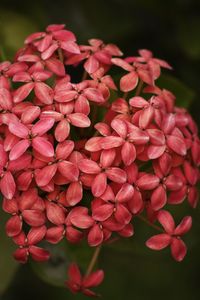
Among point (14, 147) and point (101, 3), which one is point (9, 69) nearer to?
point (14, 147)

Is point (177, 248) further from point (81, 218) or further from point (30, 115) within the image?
point (30, 115)

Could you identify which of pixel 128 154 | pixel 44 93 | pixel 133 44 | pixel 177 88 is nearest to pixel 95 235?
pixel 128 154

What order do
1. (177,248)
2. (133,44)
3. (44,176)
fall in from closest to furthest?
1. (44,176)
2. (177,248)
3. (133,44)

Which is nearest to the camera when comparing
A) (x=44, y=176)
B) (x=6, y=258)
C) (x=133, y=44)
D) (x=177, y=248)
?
(x=44, y=176)

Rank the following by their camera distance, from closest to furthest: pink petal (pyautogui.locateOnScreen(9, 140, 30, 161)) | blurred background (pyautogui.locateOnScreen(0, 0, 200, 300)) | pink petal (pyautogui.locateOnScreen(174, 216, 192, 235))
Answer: pink petal (pyautogui.locateOnScreen(9, 140, 30, 161))
pink petal (pyautogui.locateOnScreen(174, 216, 192, 235))
blurred background (pyautogui.locateOnScreen(0, 0, 200, 300))

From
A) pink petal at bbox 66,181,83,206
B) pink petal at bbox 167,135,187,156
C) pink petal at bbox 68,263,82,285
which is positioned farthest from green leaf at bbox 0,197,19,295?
pink petal at bbox 167,135,187,156

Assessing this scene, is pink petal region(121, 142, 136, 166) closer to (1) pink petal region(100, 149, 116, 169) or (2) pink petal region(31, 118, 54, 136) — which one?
(1) pink petal region(100, 149, 116, 169)

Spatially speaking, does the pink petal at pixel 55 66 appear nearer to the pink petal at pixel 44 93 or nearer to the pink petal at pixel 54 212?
the pink petal at pixel 44 93
